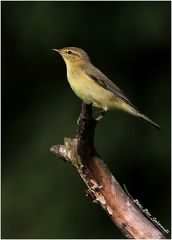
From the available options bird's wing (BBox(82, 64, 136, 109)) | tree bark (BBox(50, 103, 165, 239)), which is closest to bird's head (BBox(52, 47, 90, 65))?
bird's wing (BBox(82, 64, 136, 109))

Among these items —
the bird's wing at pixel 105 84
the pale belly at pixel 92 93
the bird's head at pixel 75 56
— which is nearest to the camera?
the pale belly at pixel 92 93

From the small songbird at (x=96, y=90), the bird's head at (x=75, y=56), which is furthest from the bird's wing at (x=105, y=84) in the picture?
the bird's head at (x=75, y=56)

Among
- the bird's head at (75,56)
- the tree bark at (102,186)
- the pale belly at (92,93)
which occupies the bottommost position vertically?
the tree bark at (102,186)

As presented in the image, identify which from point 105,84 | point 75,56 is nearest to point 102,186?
point 105,84

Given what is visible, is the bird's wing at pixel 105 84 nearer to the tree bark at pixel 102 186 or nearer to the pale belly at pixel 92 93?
the pale belly at pixel 92 93

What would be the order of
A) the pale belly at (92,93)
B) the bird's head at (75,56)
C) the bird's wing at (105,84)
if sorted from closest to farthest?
the pale belly at (92,93) → the bird's wing at (105,84) → the bird's head at (75,56)

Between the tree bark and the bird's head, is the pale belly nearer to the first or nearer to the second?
the bird's head

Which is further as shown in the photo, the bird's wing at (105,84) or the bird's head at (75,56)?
the bird's head at (75,56)

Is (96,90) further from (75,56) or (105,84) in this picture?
(75,56)

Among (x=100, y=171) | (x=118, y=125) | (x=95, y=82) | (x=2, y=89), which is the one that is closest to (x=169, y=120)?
(x=118, y=125)

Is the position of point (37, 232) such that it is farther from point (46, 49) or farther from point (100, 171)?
point (100, 171)
